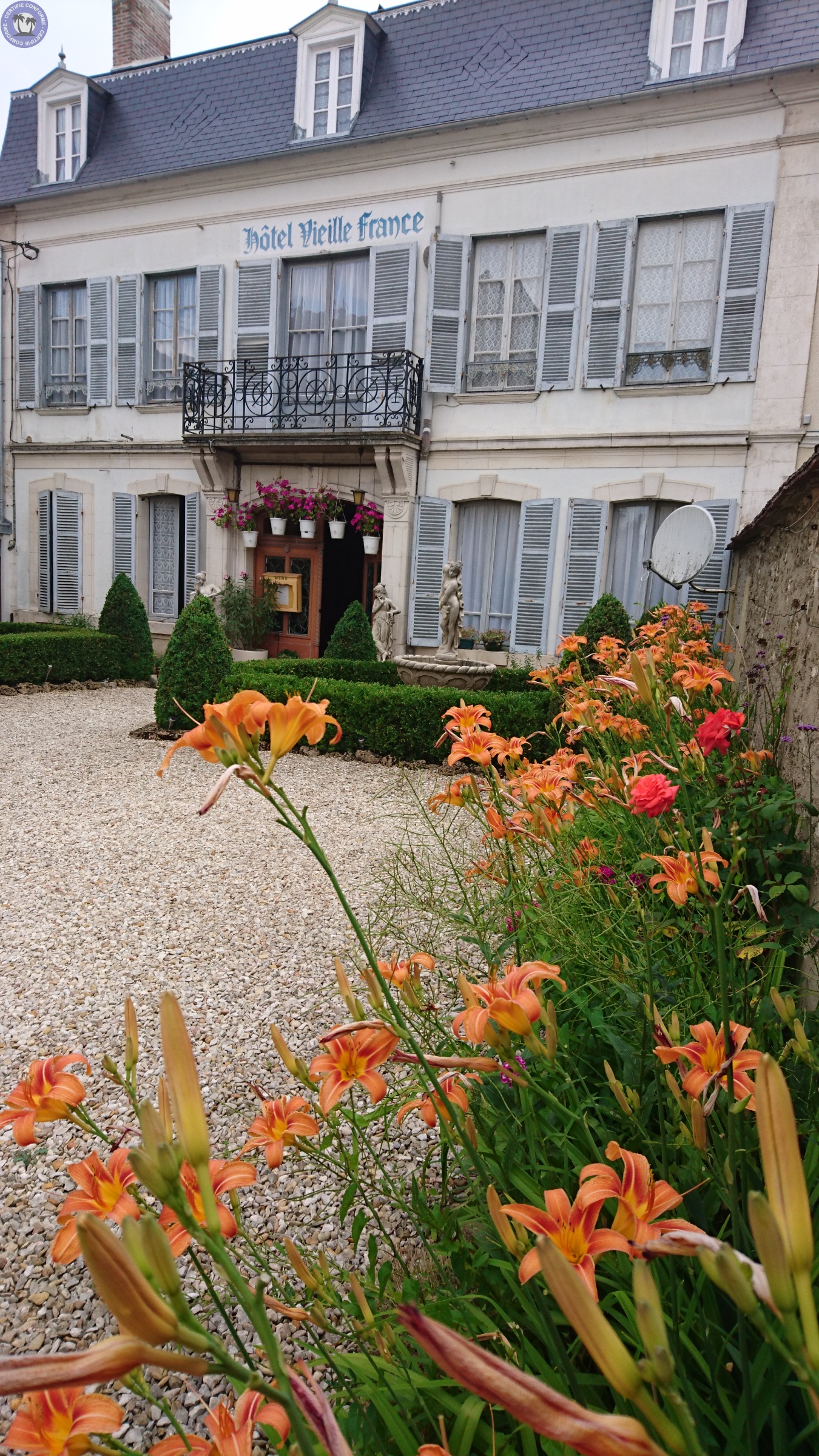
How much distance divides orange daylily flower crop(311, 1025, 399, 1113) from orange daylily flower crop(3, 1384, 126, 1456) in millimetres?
325

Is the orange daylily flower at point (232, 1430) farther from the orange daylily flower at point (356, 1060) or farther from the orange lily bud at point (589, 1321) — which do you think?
the orange lily bud at point (589, 1321)

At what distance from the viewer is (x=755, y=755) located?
2.36 meters

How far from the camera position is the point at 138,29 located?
44.3 ft

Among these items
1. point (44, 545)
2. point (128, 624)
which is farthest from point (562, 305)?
point (44, 545)

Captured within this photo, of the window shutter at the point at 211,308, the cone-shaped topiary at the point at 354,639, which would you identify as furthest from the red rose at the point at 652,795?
the window shutter at the point at 211,308

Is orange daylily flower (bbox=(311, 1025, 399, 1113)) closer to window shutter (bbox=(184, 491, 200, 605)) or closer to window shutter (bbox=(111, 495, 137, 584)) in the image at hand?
window shutter (bbox=(184, 491, 200, 605))

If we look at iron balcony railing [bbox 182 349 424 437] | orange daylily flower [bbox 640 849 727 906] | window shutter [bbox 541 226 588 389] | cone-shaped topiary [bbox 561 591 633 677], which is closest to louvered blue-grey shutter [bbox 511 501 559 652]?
window shutter [bbox 541 226 588 389]

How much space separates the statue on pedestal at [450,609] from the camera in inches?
372

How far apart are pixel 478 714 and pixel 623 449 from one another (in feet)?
29.7

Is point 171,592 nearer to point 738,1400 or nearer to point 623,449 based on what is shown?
point 623,449

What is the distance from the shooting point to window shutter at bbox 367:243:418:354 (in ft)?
35.3

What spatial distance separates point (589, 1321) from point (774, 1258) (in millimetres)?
98

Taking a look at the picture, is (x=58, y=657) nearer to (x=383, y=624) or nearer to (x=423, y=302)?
(x=383, y=624)

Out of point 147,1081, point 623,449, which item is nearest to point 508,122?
point 623,449
